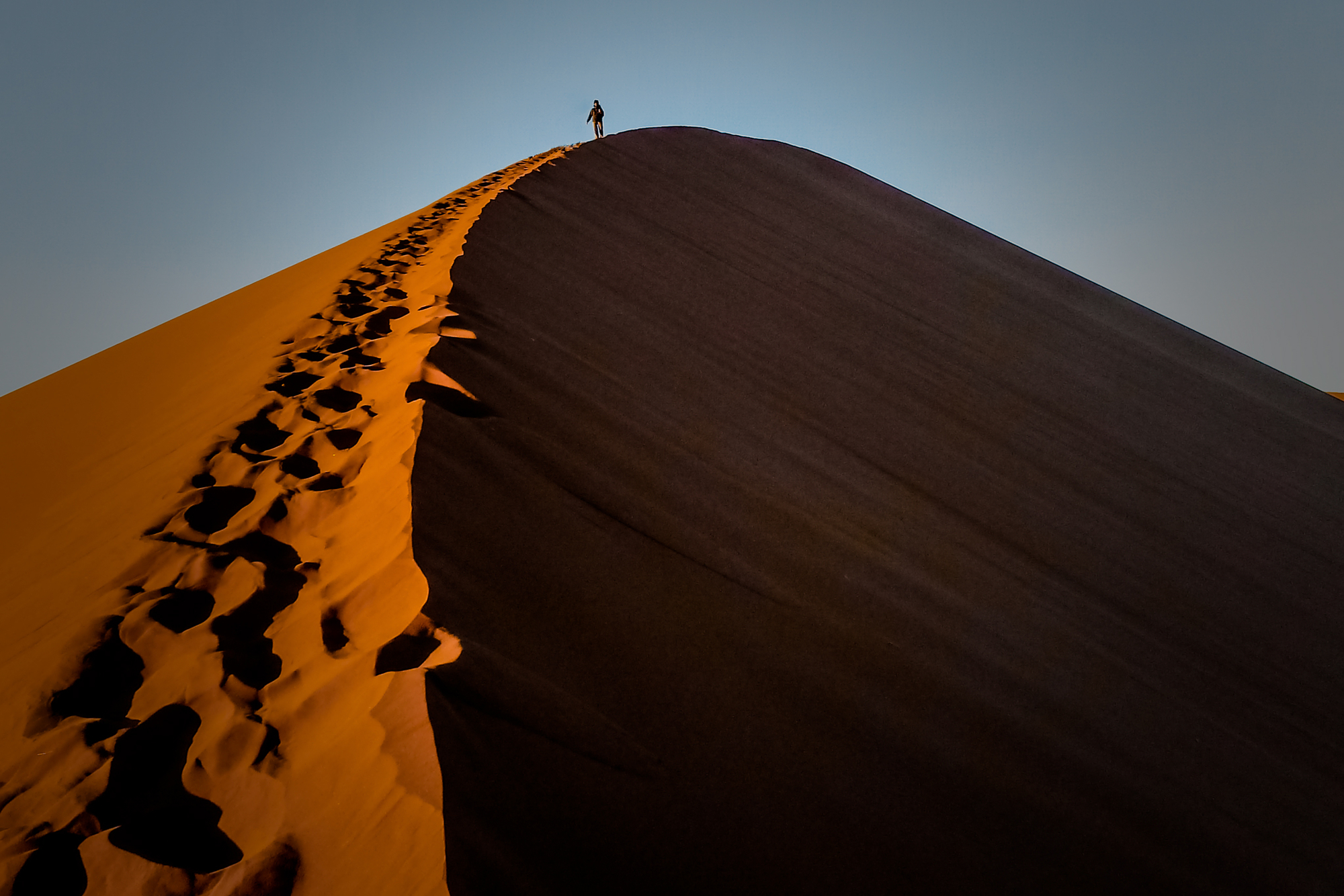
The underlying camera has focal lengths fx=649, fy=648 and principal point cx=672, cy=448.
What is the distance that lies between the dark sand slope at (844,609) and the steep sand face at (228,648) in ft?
0.33

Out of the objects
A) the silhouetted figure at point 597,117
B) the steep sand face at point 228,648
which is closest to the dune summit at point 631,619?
the steep sand face at point 228,648

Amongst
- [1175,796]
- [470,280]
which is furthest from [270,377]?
[1175,796]

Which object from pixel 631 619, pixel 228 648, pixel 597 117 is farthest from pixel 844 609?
pixel 597 117

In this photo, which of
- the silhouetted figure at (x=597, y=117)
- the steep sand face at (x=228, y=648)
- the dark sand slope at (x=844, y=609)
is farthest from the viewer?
the silhouetted figure at (x=597, y=117)

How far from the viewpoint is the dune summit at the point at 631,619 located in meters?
1.02

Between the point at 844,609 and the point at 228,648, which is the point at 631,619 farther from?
the point at 228,648

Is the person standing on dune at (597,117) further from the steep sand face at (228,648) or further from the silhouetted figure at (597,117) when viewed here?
the steep sand face at (228,648)

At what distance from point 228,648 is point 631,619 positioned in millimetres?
800

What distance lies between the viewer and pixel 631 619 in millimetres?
1491

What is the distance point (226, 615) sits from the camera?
1.35 metres

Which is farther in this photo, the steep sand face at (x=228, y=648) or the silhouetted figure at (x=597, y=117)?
the silhouetted figure at (x=597, y=117)

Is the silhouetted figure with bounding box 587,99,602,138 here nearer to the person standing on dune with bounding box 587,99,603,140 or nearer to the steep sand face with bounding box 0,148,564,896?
the person standing on dune with bounding box 587,99,603,140

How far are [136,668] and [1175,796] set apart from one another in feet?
7.24

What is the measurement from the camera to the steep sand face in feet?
3.03
